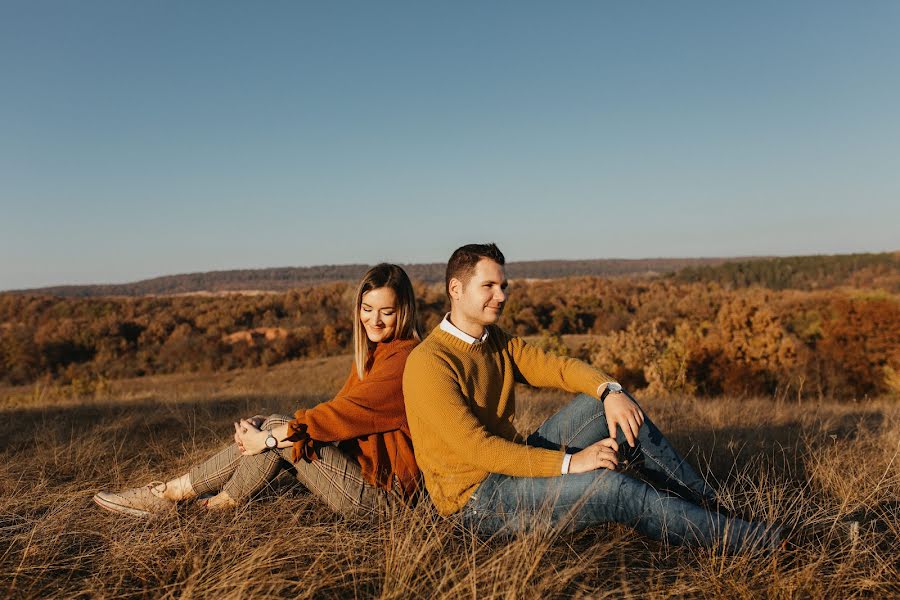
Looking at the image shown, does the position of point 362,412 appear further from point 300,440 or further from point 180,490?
point 180,490

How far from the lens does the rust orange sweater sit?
2.79m

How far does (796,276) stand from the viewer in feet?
268

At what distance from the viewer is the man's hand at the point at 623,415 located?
2711mm

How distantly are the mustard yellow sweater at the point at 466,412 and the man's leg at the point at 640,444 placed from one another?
0.13 meters

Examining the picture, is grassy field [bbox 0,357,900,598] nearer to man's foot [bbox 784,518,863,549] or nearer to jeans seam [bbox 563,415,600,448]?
man's foot [bbox 784,518,863,549]

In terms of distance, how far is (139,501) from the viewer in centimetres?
314

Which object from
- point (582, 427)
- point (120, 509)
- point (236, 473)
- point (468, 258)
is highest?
point (468, 258)

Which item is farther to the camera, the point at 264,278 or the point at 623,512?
the point at 264,278

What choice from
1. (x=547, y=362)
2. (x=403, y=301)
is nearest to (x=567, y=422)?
(x=547, y=362)

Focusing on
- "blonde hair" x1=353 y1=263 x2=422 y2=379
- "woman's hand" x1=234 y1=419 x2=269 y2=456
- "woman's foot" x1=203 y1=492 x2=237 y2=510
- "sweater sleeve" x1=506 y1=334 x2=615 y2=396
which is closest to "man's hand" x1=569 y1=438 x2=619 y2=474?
"sweater sleeve" x1=506 y1=334 x2=615 y2=396

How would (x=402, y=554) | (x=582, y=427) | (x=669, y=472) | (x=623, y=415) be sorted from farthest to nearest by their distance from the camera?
(x=582, y=427), (x=669, y=472), (x=623, y=415), (x=402, y=554)

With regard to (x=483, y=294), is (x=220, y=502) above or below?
below

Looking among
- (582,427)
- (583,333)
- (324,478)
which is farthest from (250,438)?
(583,333)

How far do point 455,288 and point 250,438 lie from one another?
1.22 meters
